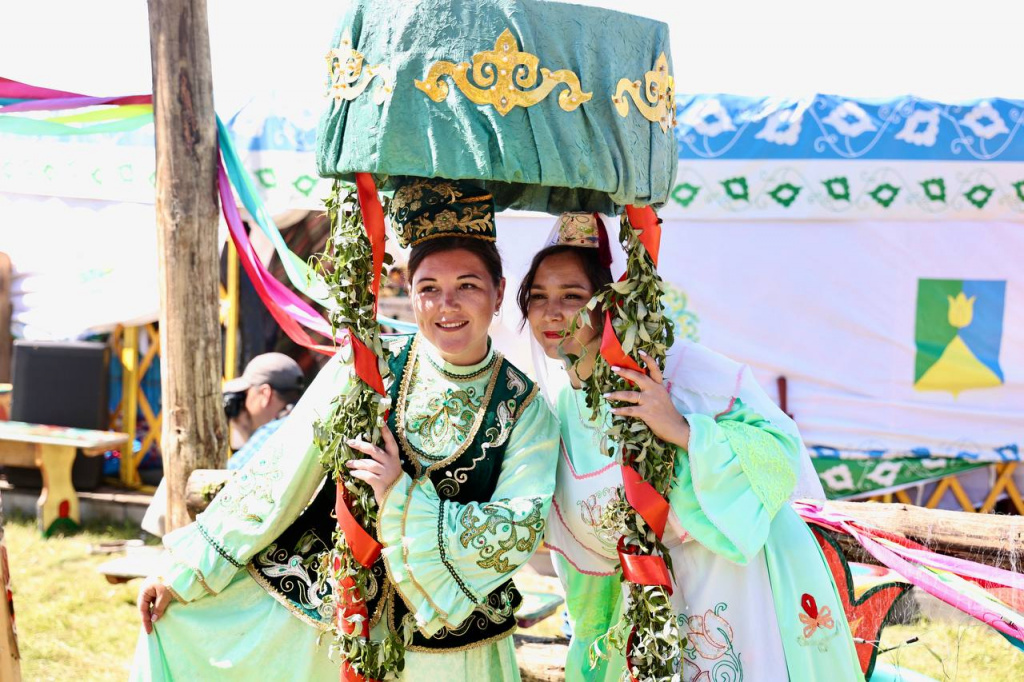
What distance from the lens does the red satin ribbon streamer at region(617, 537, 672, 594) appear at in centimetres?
243

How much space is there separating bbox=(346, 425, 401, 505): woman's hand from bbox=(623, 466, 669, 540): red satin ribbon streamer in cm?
57

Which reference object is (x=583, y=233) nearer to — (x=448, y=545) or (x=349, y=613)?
(x=448, y=545)

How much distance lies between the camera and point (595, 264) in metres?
2.83

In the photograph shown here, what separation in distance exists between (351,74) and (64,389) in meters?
6.25

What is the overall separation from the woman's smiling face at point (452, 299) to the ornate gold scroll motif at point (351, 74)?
1.59 ft

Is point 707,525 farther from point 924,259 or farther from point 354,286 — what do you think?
point 924,259

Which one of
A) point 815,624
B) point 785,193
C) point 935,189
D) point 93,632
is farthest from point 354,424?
point 935,189

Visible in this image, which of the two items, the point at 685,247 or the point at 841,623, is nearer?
the point at 841,623

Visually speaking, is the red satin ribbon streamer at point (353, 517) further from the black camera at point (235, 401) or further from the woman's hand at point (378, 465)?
the black camera at point (235, 401)

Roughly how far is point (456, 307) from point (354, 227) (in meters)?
0.33

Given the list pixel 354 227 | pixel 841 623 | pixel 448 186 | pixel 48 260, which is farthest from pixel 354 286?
pixel 48 260

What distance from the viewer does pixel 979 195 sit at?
6.49 m

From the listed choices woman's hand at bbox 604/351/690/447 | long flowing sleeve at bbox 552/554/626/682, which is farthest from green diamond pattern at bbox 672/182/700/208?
woman's hand at bbox 604/351/690/447

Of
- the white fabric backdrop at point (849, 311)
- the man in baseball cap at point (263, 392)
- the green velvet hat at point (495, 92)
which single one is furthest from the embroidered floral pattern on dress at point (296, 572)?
the white fabric backdrop at point (849, 311)
